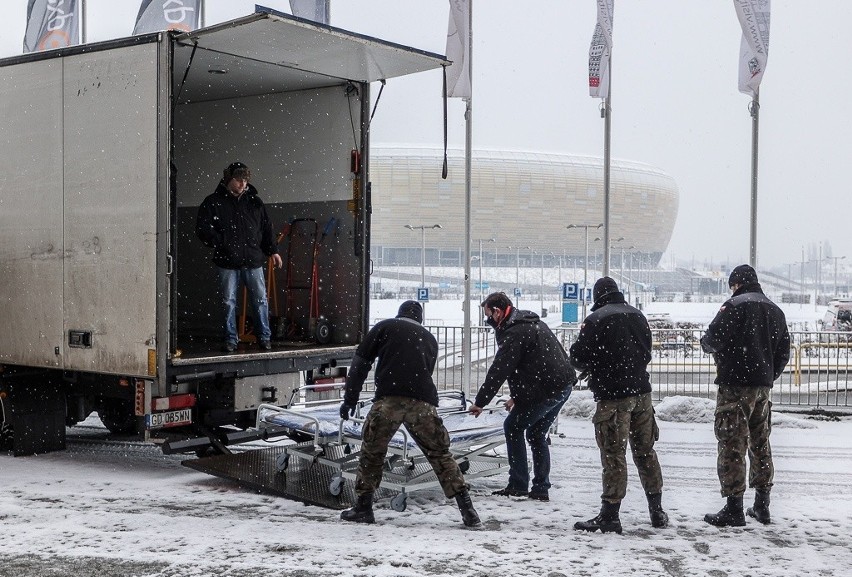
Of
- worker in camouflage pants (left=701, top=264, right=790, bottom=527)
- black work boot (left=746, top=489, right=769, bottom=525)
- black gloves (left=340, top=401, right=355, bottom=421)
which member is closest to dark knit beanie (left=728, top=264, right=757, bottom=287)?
worker in camouflage pants (left=701, top=264, right=790, bottom=527)

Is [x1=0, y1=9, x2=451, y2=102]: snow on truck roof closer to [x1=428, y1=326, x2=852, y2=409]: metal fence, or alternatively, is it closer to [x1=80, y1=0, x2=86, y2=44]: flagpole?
[x1=428, y1=326, x2=852, y2=409]: metal fence

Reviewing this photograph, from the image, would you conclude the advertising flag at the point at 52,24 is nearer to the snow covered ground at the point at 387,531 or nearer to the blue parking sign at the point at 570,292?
the snow covered ground at the point at 387,531

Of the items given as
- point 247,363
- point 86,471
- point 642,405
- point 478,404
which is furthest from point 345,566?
point 86,471

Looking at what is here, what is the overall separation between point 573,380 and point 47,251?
4464 mm

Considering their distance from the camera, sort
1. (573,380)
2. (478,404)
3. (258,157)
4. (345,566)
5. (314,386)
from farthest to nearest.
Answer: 1. (258,157)
2. (314,386)
3. (573,380)
4. (478,404)
5. (345,566)

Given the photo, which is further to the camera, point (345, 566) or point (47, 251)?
point (47, 251)

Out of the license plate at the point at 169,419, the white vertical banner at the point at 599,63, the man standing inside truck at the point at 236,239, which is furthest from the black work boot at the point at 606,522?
the white vertical banner at the point at 599,63

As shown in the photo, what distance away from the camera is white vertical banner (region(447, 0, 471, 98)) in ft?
42.1

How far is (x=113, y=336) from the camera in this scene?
7.23 m

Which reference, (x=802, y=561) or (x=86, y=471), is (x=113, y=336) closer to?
(x=86, y=471)

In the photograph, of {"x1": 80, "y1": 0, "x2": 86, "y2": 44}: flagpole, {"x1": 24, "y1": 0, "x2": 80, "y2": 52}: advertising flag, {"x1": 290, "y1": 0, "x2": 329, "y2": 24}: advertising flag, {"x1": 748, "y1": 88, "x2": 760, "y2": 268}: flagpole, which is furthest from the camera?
{"x1": 80, "y1": 0, "x2": 86, "y2": 44}: flagpole

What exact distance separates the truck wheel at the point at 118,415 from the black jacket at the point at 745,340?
15.8ft

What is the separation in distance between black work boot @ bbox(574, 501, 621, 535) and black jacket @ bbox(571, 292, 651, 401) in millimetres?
716

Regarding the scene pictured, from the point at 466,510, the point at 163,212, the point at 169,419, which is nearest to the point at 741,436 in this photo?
the point at 466,510
